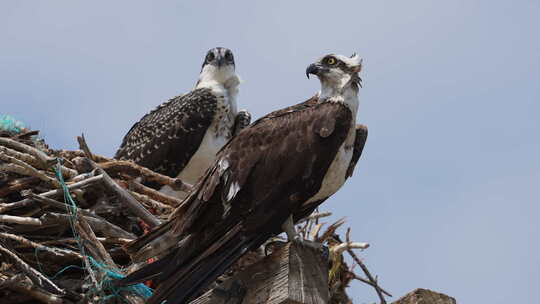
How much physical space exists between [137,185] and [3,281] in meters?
1.68

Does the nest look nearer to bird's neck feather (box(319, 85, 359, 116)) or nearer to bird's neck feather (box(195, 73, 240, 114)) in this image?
bird's neck feather (box(319, 85, 359, 116))

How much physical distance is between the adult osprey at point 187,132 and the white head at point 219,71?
0.22 feet

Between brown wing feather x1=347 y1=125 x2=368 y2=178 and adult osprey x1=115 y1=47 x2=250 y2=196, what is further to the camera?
adult osprey x1=115 y1=47 x2=250 y2=196

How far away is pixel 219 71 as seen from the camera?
8383 millimetres

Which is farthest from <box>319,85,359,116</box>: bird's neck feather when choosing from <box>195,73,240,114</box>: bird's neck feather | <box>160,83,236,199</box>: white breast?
<box>195,73,240,114</box>: bird's neck feather

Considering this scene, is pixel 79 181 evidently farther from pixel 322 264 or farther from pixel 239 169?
pixel 322 264

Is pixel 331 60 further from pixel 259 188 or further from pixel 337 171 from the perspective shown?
pixel 259 188

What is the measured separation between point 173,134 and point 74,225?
9.33ft

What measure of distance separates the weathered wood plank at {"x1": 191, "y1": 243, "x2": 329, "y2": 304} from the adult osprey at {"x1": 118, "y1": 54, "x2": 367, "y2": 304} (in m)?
0.26

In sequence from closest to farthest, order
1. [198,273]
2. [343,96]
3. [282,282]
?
[282,282] < [198,273] < [343,96]

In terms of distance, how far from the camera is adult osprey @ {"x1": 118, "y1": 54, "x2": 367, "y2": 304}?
3.92 meters

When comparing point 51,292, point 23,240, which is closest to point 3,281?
point 51,292

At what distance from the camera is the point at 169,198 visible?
239 inches

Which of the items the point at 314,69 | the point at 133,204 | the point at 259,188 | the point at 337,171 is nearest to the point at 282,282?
the point at 259,188
